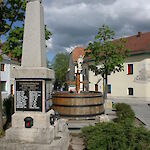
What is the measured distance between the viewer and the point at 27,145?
5293mm

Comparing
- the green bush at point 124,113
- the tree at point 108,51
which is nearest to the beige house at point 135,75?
the tree at point 108,51

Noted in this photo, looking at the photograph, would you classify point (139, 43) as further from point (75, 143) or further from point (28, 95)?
point (28, 95)

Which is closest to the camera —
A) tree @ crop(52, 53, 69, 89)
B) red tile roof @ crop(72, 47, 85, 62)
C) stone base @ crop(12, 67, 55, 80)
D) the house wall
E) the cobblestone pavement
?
stone base @ crop(12, 67, 55, 80)

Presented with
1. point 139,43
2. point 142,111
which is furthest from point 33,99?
point 139,43

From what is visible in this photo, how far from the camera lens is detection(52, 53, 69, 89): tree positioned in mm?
58591

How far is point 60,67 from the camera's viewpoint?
A: 6444 centimetres

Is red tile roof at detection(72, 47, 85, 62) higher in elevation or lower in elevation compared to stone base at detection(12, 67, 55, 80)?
higher

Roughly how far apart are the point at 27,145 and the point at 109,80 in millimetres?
27483

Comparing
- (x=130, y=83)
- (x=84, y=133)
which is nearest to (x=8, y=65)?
(x=130, y=83)

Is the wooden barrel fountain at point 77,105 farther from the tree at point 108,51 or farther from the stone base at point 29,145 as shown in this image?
the tree at point 108,51

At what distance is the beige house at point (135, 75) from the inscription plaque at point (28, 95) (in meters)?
23.1

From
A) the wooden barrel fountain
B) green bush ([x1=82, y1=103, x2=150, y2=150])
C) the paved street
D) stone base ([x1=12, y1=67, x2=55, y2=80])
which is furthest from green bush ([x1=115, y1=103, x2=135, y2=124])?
stone base ([x1=12, y1=67, x2=55, y2=80])

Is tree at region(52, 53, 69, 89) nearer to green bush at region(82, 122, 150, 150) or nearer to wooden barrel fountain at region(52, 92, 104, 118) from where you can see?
wooden barrel fountain at region(52, 92, 104, 118)

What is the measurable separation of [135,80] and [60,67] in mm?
39167
